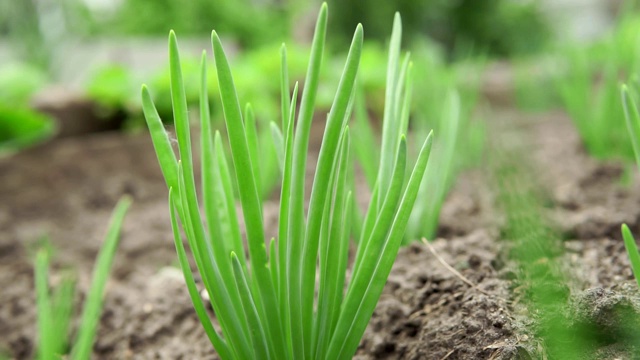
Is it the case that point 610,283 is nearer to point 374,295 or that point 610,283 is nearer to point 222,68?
point 374,295

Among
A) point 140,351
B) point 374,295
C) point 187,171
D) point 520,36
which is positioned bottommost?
point 140,351

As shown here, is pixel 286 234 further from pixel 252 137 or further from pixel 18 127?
pixel 18 127

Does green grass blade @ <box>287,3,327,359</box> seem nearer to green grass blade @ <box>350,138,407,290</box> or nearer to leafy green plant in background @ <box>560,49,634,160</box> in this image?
green grass blade @ <box>350,138,407,290</box>

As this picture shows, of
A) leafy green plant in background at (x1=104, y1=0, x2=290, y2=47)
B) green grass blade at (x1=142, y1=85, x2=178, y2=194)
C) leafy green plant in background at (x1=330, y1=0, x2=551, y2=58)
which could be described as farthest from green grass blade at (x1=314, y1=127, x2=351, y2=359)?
leafy green plant in background at (x1=104, y1=0, x2=290, y2=47)

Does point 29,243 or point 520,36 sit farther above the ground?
point 520,36

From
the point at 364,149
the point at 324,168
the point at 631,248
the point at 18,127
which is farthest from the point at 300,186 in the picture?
the point at 18,127

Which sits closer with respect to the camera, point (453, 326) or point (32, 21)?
point (453, 326)

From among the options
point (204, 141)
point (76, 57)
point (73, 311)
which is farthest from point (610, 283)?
point (76, 57)
